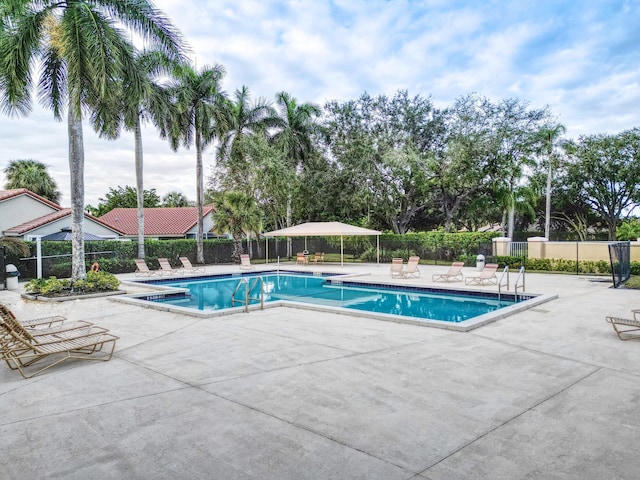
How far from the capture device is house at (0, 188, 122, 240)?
22.1 m

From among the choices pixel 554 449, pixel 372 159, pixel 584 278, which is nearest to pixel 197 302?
pixel 554 449

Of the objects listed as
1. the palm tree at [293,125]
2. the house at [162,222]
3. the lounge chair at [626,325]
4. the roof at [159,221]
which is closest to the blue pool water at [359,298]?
the lounge chair at [626,325]

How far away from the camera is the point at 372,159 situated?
1092 inches

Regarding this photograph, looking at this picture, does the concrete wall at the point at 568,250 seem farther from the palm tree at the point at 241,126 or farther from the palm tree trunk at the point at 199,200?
the palm tree at the point at 241,126

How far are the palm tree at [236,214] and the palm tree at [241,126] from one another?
13.9 feet

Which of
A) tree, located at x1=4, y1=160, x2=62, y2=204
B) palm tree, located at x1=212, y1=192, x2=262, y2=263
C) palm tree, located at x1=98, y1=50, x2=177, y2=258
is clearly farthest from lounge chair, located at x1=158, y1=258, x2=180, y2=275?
tree, located at x1=4, y1=160, x2=62, y2=204

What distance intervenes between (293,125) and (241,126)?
3617 millimetres

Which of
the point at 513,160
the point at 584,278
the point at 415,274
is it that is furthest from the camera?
the point at 513,160

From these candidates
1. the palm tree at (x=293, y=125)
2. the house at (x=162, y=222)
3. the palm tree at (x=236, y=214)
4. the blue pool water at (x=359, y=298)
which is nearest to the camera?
the blue pool water at (x=359, y=298)

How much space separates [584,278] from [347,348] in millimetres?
13922

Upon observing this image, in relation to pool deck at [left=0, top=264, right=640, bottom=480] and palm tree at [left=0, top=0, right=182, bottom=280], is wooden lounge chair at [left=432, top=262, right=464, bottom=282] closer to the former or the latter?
pool deck at [left=0, top=264, right=640, bottom=480]

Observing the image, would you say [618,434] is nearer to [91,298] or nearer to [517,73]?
[91,298]

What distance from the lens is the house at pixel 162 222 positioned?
1299 inches

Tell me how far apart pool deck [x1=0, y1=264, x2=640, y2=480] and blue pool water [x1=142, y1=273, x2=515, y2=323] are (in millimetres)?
4379
